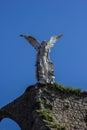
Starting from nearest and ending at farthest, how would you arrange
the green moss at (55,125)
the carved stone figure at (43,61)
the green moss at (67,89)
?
the green moss at (55,125) < the green moss at (67,89) < the carved stone figure at (43,61)

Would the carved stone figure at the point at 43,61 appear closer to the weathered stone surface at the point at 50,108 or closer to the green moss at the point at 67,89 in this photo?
the green moss at the point at 67,89

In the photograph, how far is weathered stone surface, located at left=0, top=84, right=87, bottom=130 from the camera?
3129cm

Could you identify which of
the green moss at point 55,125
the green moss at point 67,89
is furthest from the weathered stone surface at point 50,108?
the green moss at point 55,125

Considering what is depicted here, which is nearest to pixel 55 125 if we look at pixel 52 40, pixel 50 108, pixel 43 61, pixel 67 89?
pixel 50 108

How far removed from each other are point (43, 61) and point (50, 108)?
343 cm

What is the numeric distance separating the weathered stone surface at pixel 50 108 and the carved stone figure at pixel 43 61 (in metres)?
0.70

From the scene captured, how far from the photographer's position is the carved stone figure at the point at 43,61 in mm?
32969

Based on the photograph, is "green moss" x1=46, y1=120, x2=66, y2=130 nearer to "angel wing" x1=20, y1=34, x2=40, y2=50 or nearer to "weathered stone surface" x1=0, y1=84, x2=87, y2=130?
"weathered stone surface" x1=0, y1=84, x2=87, y2=130

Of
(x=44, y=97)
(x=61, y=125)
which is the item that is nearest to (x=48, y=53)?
(x=44, y=97)

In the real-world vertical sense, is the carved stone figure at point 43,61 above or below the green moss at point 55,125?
above

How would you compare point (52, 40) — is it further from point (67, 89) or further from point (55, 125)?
point (55, 125)

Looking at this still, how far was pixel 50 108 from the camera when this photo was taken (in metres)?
31.8

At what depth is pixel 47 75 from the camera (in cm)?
3312

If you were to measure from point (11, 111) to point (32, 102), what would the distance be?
2.66 metres
